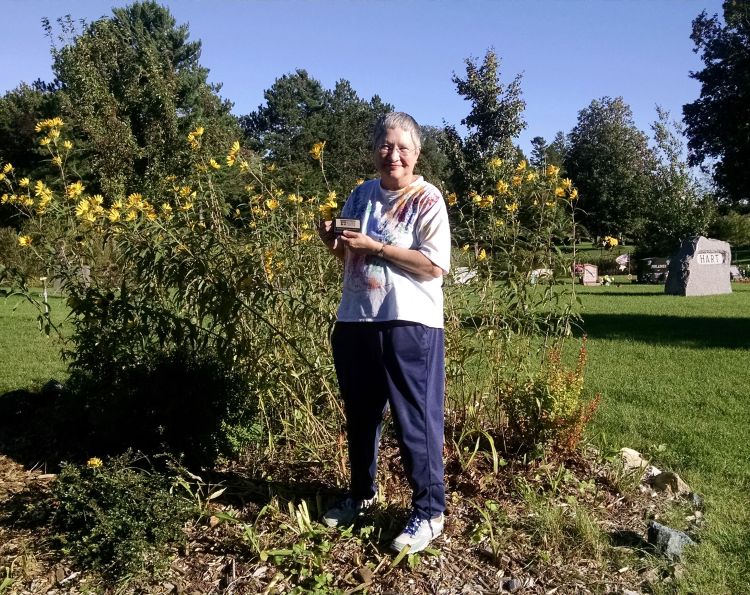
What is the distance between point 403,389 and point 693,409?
338cm

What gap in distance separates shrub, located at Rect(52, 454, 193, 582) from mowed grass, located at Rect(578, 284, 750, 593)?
1889 mm

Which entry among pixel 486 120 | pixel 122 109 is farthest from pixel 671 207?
pixel 122 109

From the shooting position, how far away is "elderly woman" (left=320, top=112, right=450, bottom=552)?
2.29 metres

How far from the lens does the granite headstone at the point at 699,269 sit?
1522 centimetres

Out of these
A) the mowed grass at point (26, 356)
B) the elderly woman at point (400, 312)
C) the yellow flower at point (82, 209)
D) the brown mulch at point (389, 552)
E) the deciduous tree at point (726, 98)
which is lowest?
the brown mulch at point (389, 552)

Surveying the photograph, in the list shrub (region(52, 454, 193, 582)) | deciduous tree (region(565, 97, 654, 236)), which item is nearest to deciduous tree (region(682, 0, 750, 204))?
shrub (region(52, 454, 193, 582))

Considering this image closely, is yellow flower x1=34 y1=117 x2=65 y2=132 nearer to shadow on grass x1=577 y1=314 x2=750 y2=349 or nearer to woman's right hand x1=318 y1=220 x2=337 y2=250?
woman's right hand x1=318 y1=220 x2=337 y2=250

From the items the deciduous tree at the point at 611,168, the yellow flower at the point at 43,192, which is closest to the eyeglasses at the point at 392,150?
the yellow flower at the point at 43,192

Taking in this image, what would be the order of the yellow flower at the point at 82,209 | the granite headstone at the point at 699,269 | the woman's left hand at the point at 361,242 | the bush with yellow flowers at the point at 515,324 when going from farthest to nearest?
the granite headstone at the point at 699,269 < the bush with yellow flowers at the point at 515,324 < the yellow flower at the point at 82,209 < the woman's left hand at the point at 361,242

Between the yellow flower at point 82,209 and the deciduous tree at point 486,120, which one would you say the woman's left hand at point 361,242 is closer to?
the yellow flower at point 82,209

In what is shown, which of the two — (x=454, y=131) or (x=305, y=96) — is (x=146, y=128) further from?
(x=305, y=96)

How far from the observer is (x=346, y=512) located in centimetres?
264

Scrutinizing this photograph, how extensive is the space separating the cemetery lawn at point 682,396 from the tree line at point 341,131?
5.19 feet

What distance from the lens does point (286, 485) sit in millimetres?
3006
